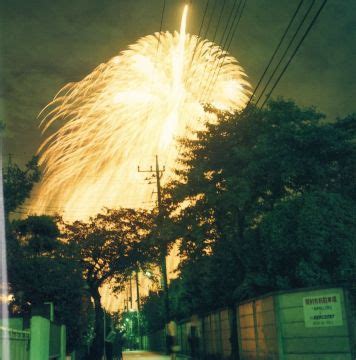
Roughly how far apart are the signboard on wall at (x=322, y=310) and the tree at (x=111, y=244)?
27.9 meters

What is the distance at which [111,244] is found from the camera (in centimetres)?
4231

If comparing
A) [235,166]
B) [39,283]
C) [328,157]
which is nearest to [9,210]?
[39,283]

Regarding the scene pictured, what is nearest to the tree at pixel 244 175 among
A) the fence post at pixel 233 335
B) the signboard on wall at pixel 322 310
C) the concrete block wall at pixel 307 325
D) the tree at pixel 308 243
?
the fence post at pixel 233 335

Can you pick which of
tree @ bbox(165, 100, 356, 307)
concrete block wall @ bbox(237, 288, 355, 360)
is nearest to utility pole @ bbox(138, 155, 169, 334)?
tree @ bbox(165, 100, 356, 307)

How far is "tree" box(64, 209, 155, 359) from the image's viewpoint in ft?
138

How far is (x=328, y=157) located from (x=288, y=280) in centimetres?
594

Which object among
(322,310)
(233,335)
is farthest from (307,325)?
(233,335)

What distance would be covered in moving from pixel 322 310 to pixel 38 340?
781cm

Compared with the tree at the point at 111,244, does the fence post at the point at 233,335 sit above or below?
below

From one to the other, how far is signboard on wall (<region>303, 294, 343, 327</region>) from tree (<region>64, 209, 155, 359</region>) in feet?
91.5

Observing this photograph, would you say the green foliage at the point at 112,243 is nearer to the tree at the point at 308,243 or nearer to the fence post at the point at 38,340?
the tree at the point at 308,243

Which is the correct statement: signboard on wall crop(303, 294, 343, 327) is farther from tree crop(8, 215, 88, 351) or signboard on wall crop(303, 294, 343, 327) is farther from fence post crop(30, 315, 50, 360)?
tree crop(8, 215, 88, 351)

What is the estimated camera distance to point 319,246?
58.3ft

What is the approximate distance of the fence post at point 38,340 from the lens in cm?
1011
